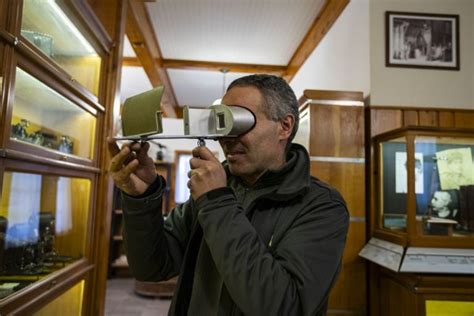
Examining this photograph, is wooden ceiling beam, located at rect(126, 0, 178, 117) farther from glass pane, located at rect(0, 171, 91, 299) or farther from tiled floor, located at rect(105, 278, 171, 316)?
tiled floor, located at rect(105, 278, 171, 316)

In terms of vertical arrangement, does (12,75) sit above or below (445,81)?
below

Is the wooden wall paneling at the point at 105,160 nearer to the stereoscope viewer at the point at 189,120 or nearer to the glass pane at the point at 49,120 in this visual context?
the glass pane at the point at 49,120

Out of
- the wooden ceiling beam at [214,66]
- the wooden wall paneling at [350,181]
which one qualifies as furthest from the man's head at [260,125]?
the wooden ceiling beam at [214,66]

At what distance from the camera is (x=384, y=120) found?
2297 mm

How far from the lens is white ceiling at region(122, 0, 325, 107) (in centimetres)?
299

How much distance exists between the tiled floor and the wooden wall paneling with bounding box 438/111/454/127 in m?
2.95

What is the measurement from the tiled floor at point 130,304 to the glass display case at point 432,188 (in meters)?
2.56

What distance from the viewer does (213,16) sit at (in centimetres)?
316

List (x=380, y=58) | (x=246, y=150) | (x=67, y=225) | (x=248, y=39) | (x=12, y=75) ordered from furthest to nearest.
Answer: (x=248, y=39) < (x=380, y=58) < (x=67, y=225) < (x=12, y=75) < (x=246, y=150)

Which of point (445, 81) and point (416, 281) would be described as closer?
point (416, 281)

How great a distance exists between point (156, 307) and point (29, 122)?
280cm

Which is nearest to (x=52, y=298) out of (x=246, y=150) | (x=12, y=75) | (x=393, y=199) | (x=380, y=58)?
(x=12, y=75)

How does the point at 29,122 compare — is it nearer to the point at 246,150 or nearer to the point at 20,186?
the point at 20,186

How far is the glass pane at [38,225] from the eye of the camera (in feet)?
4.52
